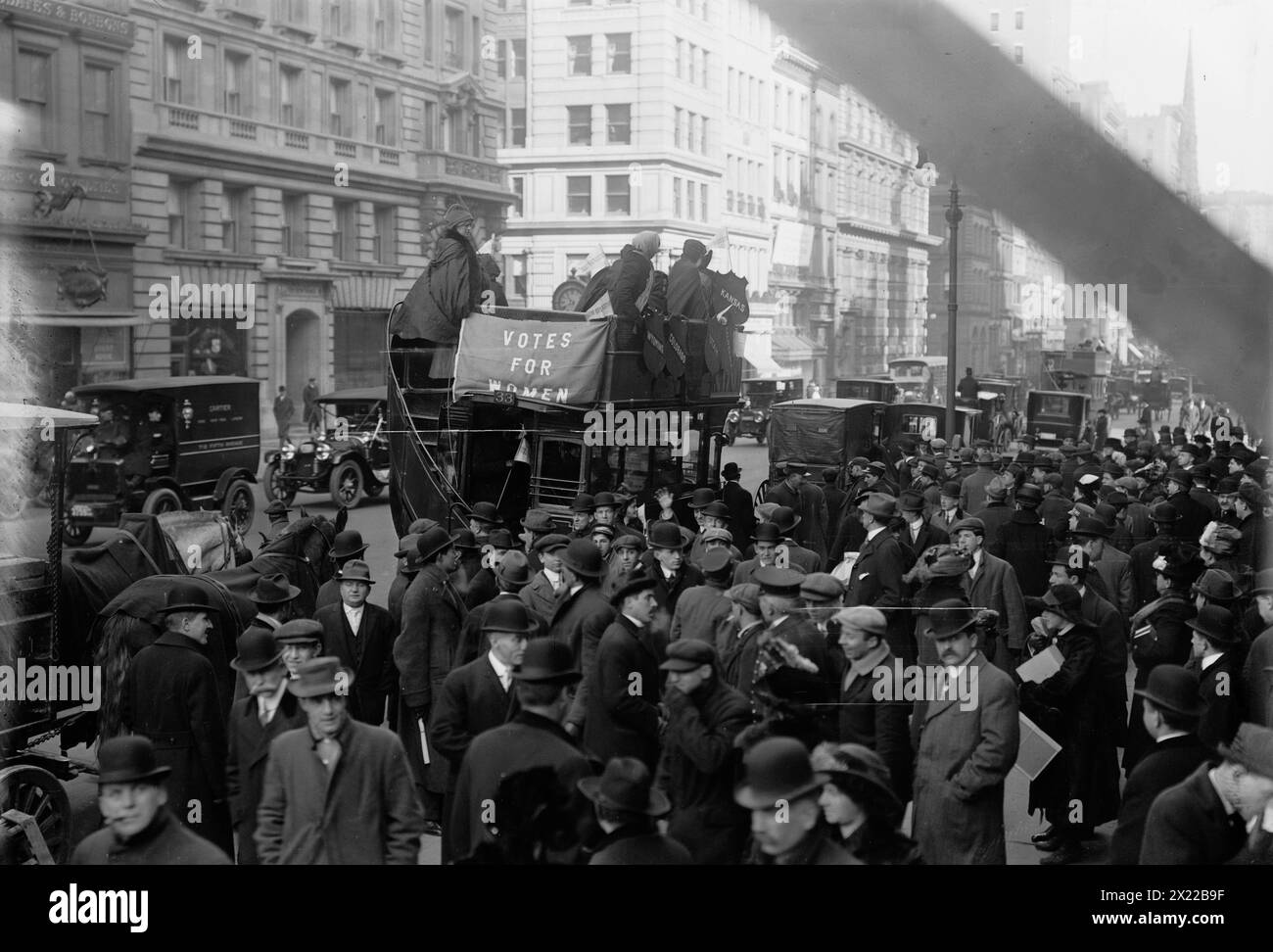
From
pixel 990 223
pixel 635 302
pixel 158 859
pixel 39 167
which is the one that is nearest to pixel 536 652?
pixel 158 859

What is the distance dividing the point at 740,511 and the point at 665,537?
4629 mm

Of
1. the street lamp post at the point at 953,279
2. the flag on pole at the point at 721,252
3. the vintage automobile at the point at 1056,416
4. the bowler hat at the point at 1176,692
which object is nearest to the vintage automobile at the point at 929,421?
the vintage automobile at the point at 1056,416

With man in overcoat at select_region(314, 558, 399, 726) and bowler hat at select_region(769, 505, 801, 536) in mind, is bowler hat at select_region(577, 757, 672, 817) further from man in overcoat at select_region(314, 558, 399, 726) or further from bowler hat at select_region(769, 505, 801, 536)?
bowler hat at select_region(769, 505, 801, 536)

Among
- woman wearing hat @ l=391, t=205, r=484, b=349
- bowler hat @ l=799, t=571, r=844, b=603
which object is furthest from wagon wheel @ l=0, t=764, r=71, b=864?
woman wearing hat @ l=391, t=205, r=484, b=349

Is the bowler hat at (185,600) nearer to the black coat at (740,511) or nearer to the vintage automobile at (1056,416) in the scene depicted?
the black coat at (740,511)

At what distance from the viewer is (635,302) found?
44.8 feet

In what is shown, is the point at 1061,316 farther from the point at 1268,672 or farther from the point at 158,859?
the point at 158,859

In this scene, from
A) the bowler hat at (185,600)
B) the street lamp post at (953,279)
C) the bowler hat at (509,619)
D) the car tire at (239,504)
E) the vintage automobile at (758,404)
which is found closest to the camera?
the bowler hat at (509,619)

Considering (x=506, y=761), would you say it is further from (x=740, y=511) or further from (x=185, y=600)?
(x=740, y=511)

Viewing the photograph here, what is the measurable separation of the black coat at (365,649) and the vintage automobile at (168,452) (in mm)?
9461

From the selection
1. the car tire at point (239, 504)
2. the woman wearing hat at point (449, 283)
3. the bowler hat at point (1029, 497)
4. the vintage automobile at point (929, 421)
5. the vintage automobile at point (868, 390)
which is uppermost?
the woman wearing hat at point (449, 283)

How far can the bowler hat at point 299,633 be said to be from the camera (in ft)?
20.1

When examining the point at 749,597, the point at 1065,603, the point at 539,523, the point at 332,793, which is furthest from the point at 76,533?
the point at 1065,603

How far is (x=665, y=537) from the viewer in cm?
Result: 891
